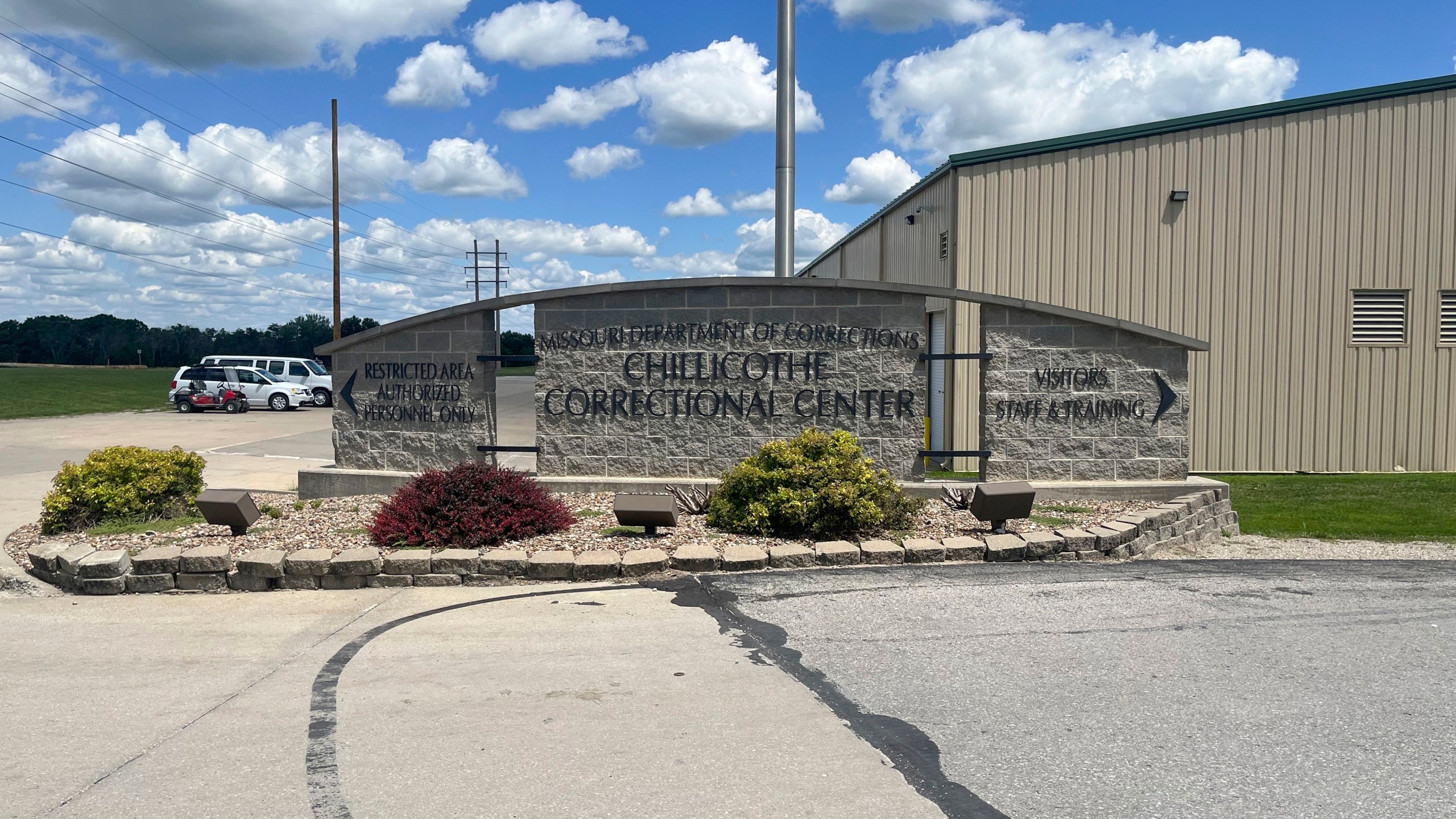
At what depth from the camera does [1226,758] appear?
4387 millimetres

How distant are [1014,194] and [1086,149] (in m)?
1.32

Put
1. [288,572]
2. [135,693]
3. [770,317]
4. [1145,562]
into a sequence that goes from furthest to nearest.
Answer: [770,317] → [1145,562] → [288,572] → [135,693]

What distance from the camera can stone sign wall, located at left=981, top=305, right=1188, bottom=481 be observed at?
10.9 metres

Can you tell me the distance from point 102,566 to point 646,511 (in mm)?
4231

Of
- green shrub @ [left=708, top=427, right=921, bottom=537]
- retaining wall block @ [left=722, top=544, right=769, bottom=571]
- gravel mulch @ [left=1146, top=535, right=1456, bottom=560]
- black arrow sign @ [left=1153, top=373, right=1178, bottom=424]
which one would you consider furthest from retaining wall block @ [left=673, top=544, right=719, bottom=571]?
black arrow sign @ [left=1153, top=373, right=1178, bottom=424]

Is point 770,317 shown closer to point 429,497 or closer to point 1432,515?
point 429,497

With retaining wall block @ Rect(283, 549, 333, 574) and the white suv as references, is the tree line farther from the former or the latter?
retaining wall block @ Rect(283, 549, 333, 574)

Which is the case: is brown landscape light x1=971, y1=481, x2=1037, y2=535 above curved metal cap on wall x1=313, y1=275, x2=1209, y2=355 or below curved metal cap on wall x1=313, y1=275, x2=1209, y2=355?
below

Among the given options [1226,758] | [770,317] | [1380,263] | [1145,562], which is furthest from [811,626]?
[1380,263]

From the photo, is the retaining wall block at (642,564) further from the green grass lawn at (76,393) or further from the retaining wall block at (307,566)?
the green grass lawn at (76,393)

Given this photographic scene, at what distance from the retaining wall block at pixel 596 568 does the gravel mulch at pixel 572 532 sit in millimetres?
366

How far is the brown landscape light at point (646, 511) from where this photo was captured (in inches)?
350

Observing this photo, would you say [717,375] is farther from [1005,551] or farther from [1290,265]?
[1290,265]

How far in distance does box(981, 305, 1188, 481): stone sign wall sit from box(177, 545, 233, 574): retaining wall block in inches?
288
